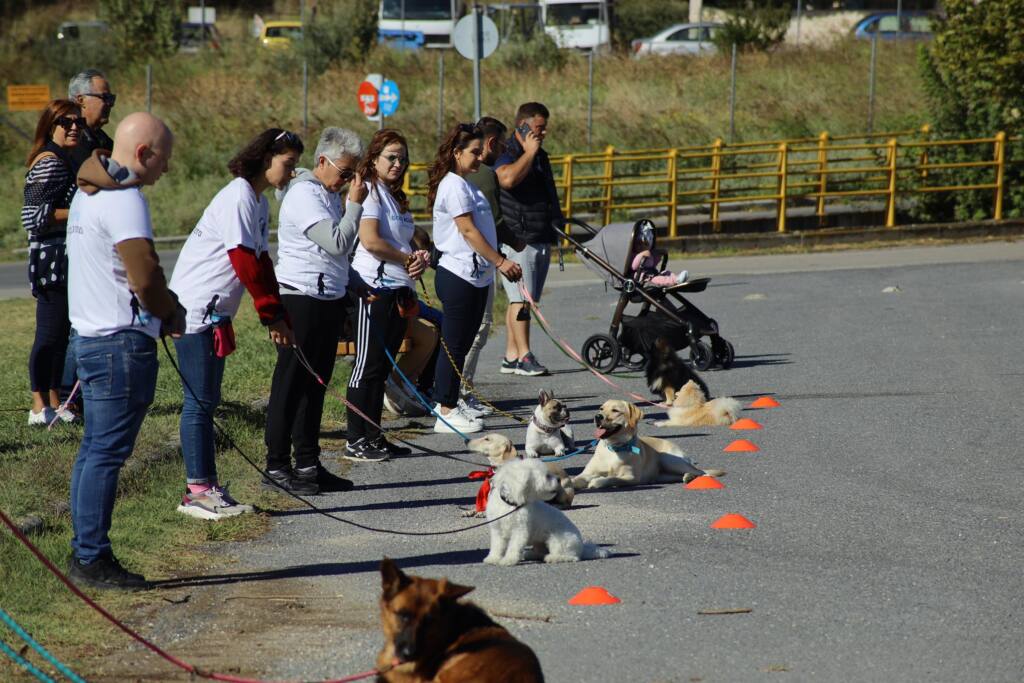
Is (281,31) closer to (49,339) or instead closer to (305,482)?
(49,339)

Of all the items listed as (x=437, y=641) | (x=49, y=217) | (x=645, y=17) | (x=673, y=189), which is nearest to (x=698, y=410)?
(x=49, y=217)

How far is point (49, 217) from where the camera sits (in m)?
8.19

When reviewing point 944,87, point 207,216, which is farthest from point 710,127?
point 207,216

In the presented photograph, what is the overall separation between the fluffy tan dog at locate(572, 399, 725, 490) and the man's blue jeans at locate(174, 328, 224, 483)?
2036mm

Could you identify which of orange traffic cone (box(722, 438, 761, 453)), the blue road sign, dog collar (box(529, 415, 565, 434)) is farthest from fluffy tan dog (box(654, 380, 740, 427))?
the blue road sign

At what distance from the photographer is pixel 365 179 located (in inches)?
303

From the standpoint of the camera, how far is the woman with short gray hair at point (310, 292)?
23.0 ft

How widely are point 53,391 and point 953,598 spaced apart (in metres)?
5.86

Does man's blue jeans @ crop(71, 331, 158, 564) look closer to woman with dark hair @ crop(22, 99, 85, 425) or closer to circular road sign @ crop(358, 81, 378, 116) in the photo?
woman with dark hair @ crop(22, 99, 85, 425)

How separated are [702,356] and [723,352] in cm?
25

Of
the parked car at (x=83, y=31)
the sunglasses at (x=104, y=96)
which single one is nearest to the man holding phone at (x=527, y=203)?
the sunglasses at (x=104, y=96)

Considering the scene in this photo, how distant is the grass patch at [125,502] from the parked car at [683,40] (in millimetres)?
31998

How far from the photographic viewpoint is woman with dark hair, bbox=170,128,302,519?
244 inches

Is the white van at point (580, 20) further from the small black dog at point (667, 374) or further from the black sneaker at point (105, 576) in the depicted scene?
the black sneaker at point (105, 576)
